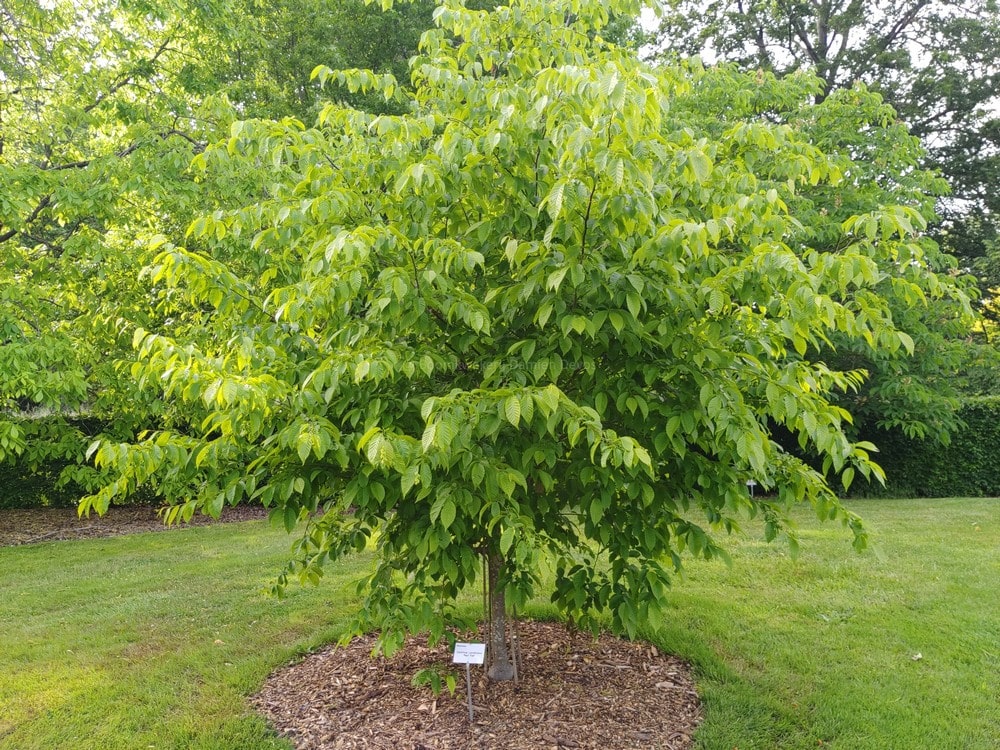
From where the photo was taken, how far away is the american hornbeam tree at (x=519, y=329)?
8.08 feet

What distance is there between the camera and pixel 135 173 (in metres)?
6.94

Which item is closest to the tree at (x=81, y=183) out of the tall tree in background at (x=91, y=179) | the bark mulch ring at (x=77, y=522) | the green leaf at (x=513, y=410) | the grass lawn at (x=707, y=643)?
the tall tree in background at (x=91, y=179)

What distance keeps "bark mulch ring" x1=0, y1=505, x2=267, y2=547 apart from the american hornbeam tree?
780 cm

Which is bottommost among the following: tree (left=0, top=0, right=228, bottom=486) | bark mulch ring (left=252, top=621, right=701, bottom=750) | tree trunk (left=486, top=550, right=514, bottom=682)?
bark mulch ring (left=252, top=621, right=701, bottom=750)

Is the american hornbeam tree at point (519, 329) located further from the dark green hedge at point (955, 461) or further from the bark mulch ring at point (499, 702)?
the dark green hedge at point (955, 461)

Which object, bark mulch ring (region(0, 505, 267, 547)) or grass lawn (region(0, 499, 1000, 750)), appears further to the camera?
bark mulch ring (region(0, 505, 267, 547))

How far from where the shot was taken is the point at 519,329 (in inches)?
124

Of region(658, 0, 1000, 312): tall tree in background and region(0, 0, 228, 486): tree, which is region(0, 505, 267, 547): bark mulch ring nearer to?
region(0, 0, 228, 486): tree

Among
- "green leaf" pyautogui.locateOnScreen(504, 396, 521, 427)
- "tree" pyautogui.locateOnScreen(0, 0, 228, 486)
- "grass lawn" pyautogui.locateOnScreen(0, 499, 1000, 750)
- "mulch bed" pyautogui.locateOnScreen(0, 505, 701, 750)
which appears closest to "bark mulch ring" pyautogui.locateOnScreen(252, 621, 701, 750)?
"mulch bed" pyautogui.locateOnScreen(0, 505, 701, 750)

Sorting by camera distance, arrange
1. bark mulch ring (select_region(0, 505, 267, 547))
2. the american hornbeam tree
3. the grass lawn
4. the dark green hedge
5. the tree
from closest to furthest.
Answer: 1. the american hornbeam tree
2. the grass lawn
3. the tree
4. bark mulch ring (select_region(0, 505, 267, 547))
5. the dark green hedge

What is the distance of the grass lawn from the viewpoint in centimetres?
374

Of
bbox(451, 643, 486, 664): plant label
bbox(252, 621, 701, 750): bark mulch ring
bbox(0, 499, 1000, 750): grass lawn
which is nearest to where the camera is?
bbox(451, 643, 486, 664): plant label

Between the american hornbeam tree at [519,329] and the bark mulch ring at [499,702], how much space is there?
0.73 metres

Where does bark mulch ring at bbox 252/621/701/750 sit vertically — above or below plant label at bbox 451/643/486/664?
below
